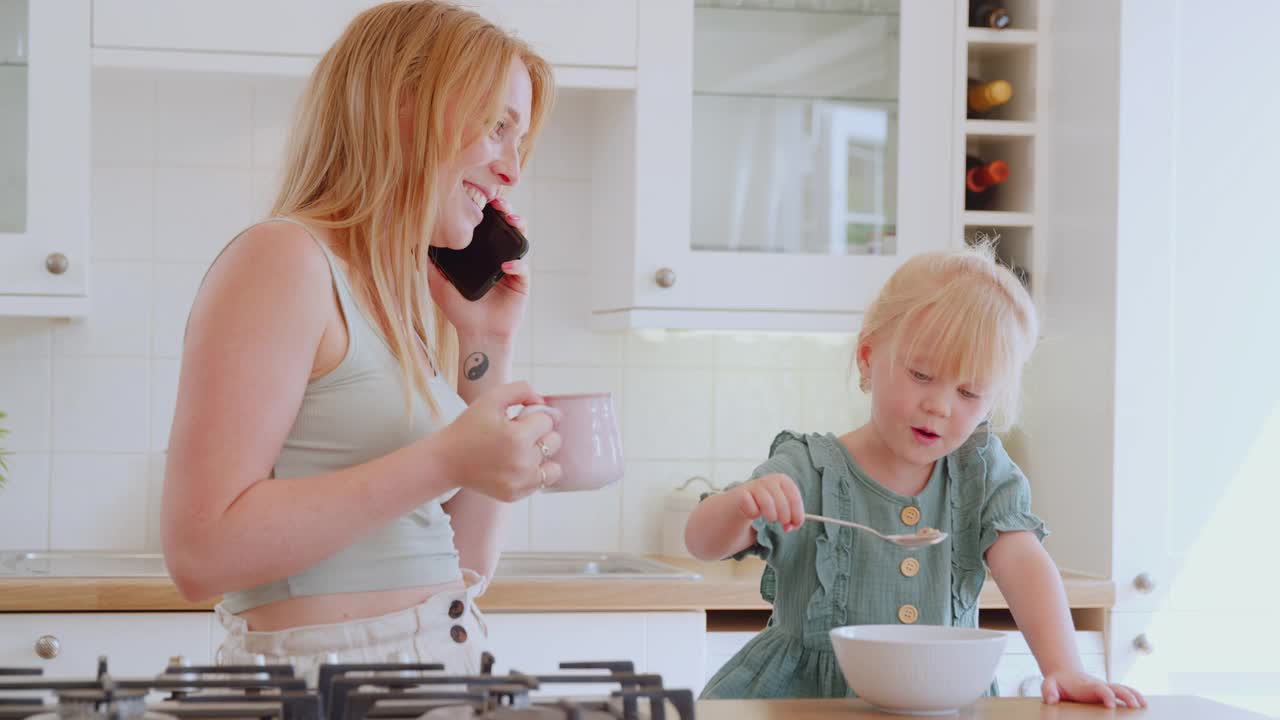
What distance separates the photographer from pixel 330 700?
0.82 metres

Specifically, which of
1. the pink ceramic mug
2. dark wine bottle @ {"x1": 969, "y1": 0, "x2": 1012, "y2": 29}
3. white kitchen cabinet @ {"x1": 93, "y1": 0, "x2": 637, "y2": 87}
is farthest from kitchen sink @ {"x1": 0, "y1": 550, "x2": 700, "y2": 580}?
dark wine bottle @ {"x1": 969, "y1": 0, "x2": 1012, "y2": 29}

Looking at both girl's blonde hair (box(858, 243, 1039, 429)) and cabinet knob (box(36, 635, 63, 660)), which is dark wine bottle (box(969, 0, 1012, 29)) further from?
cabinet knob (box(36, 635, 63, 660))

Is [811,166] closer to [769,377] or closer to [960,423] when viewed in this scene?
[769,377]

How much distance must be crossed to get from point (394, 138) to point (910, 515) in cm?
70

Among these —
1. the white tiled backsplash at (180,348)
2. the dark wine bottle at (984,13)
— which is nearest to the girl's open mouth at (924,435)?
the white tiled backsplash at (180,348)

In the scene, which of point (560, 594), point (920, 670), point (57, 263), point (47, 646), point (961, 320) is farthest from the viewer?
point (57, 263)

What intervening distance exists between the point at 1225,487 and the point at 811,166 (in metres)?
0.92

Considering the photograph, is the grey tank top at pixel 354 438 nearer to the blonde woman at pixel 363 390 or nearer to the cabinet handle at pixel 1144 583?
the blonde woman at pixel 363 390

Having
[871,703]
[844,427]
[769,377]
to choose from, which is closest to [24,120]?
[769,377]

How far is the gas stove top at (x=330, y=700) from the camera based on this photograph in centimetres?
75

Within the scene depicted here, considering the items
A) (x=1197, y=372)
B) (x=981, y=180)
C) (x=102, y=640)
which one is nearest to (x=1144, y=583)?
(x=1197, y=372)

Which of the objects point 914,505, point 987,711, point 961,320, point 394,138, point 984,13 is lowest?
point 987,711

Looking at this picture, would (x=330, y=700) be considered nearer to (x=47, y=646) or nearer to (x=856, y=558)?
(x=856, y=558)

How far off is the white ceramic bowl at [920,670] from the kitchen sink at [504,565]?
3.64 feet
